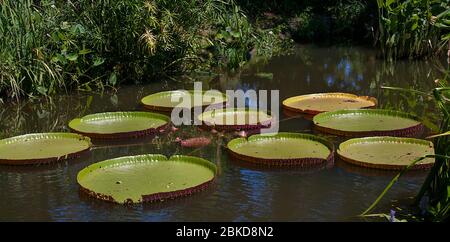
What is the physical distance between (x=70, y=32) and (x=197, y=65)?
70.7 inches

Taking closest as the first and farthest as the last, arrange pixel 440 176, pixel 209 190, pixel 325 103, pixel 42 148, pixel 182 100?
pixel 440 176 < pixel 209 190 < pixel 42 148 < pixel 325 103 < pixel 182 100

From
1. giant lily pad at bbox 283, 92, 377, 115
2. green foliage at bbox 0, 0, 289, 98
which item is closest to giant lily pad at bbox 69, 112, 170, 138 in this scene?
green foliage at bbox 0, 0, 289, 98

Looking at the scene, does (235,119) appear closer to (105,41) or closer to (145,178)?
(145,178)

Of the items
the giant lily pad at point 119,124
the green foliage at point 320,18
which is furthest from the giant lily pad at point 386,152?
the green foliage at point 320,18

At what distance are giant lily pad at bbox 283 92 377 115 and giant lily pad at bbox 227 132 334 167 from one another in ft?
3.44

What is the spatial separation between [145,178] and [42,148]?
1.16 m

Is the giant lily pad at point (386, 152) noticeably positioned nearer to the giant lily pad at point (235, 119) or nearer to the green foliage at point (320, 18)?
the giant lily pad at point (235, 119)

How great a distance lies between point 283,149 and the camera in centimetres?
513

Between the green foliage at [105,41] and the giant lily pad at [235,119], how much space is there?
1.58 m

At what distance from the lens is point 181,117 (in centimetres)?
636

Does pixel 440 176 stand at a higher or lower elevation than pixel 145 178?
higher

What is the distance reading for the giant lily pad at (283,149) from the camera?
4.88m

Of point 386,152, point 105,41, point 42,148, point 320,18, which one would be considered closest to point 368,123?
point 386,152

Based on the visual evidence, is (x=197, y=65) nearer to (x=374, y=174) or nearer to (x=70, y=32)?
(x=70, y=32)
